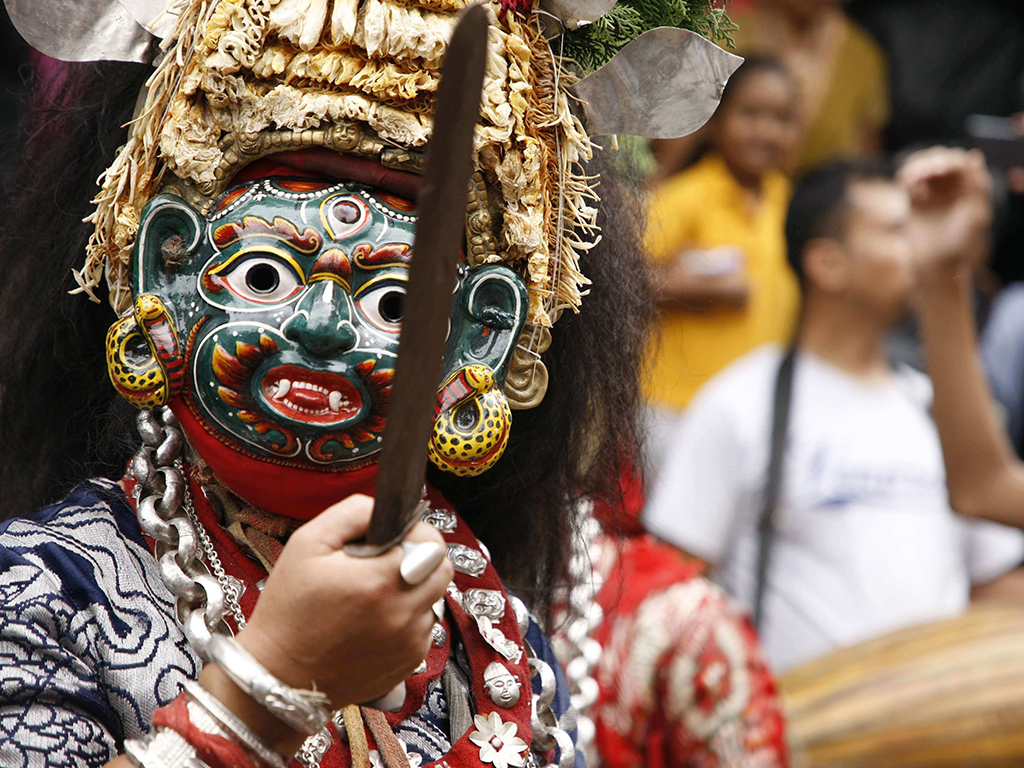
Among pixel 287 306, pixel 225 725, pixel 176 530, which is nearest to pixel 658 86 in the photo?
pixel 287 306

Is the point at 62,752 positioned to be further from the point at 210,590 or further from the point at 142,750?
the point at 210,590

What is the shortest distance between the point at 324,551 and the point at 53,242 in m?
0.72

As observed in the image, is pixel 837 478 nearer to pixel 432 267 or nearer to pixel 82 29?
pixel 82 29

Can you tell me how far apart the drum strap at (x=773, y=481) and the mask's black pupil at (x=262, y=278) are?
239 cm

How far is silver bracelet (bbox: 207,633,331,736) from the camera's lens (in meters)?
1.25

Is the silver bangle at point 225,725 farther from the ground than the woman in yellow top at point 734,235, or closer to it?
closer to it

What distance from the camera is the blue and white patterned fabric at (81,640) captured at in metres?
1.34

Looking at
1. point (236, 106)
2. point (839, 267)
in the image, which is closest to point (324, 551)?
point (236, 106)

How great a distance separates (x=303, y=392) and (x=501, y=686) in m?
0.42

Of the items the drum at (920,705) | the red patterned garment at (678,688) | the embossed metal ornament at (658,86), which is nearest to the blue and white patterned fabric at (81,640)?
the embossed metal ornament at (658,86)

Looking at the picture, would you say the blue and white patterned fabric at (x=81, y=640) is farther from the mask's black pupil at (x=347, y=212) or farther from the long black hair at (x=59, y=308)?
the mask's black pupil at (x=347, y=212)

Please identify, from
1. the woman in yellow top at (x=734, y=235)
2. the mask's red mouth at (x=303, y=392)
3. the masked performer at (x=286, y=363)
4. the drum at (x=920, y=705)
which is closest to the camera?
the masked performer at (x=286, y=363)

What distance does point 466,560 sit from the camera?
1.69 m

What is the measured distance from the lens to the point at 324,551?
126 cm
